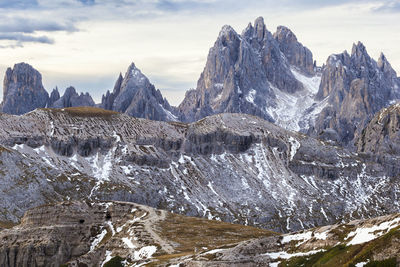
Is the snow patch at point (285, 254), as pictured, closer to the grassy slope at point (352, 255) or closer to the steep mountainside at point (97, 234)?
the grassy slope at point (352, 255)

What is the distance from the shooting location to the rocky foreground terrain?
93.2m

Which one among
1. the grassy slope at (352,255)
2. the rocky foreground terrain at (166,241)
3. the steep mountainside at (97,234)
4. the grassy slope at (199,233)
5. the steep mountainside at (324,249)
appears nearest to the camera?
the grassy slope at (352,255)

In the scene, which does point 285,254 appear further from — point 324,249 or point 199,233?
point 199,233

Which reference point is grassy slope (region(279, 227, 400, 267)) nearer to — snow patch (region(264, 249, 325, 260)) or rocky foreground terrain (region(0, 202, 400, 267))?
rocky foreground terrain (region(0, 202, 400, 267))

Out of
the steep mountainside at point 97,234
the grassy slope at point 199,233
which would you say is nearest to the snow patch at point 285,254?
the grassy slope at point 199,233

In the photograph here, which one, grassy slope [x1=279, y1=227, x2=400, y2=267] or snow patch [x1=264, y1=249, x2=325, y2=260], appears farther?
snow patch [x1=264, y1=249, x2=325, y2=260]

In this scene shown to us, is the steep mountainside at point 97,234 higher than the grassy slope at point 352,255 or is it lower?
lower

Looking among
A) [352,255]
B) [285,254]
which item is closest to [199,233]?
[285,254]

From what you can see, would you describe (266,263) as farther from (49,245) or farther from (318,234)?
(49,245)

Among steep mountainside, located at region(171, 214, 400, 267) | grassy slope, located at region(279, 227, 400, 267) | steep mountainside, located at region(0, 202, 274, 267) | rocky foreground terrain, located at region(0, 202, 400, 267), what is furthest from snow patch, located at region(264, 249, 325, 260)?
steep mountainside, located at region(0, 202, 274, 267)

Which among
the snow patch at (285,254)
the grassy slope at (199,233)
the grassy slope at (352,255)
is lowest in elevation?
the grassy slope at (199,233)

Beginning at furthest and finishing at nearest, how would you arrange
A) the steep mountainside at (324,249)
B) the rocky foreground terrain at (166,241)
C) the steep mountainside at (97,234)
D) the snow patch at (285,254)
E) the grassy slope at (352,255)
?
1. the steep mountainside at (97,234)
2. the snow patch at (285,254)
3. the rocky foreground terrain at (166,241)
4. the steep mountainside at (324,249)
5. the grassy slope at (352,255)

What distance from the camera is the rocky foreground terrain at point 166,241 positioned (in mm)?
93250

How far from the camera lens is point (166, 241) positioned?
5969 inches
